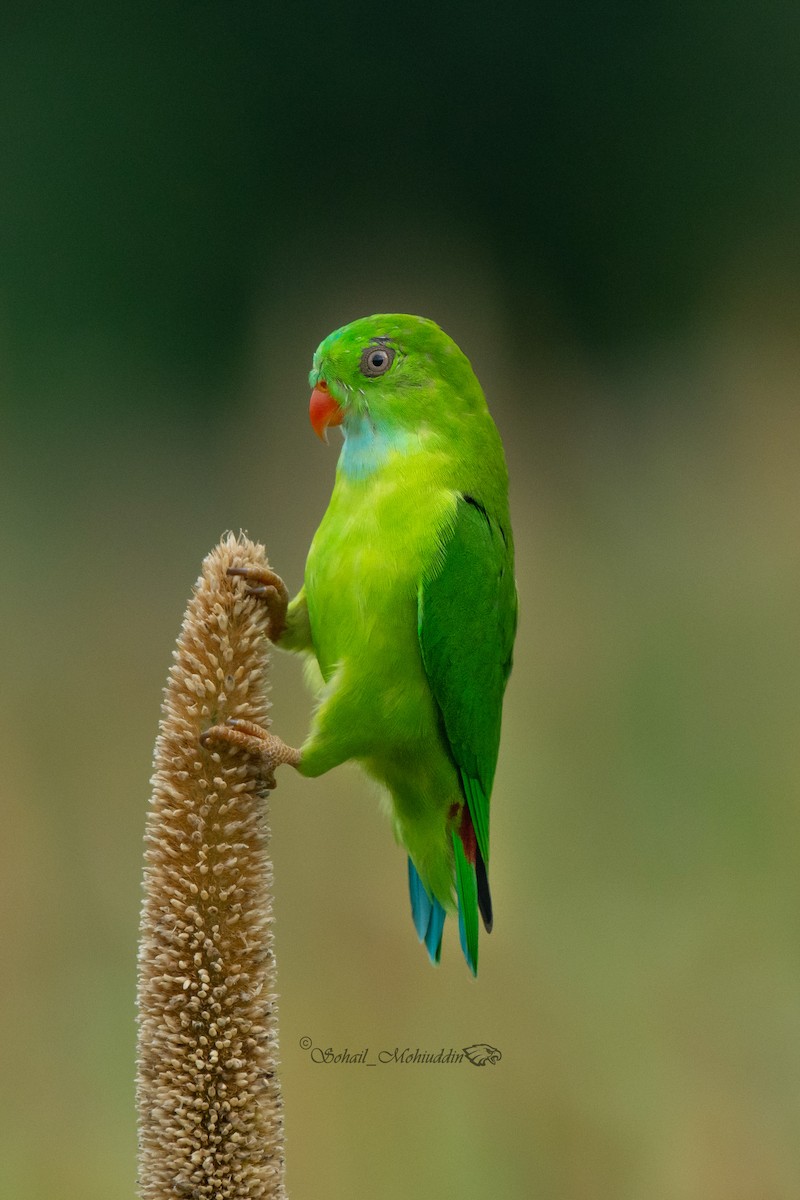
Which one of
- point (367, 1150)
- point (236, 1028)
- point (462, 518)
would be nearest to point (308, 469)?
point (462, 518)

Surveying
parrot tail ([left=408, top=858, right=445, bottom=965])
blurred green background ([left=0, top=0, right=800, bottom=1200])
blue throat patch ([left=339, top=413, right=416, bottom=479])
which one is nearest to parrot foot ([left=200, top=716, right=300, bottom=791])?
blue throat patch ([left=339, top=413, right=416, bottom=479])

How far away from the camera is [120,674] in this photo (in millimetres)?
4113

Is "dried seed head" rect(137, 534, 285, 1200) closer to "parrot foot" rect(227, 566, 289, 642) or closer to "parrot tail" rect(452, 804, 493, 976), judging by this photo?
"parrot foot" rect(227, 566, 289, 642)

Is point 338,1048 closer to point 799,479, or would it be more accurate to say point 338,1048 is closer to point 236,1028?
point 236,1028

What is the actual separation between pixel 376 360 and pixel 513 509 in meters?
1.71

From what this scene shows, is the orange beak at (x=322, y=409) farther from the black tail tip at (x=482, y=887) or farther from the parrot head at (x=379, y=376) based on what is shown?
the black tail tip at (x=482, y=887)

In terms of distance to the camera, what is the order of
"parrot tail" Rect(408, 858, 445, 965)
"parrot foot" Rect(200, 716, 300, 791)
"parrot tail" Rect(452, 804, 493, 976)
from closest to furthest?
Answer: "parrot foot" Rect(200, 716, 300, 791) < "parrot tail" Rect(452, 804, 493, 976) < "parrot tail" Rect(408, 858, 445, 965)

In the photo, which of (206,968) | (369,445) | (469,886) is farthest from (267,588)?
A: (469,886)

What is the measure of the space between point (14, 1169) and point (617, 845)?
1616mm

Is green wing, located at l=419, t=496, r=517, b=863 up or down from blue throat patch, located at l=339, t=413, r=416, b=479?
down

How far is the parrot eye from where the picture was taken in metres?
2.38

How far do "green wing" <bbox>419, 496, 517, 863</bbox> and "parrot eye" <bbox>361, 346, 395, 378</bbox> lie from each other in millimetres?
273

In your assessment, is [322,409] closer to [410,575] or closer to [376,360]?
[376,360]

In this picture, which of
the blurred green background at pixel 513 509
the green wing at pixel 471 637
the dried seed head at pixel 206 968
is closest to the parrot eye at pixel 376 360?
the green wing at pixel 471 637
